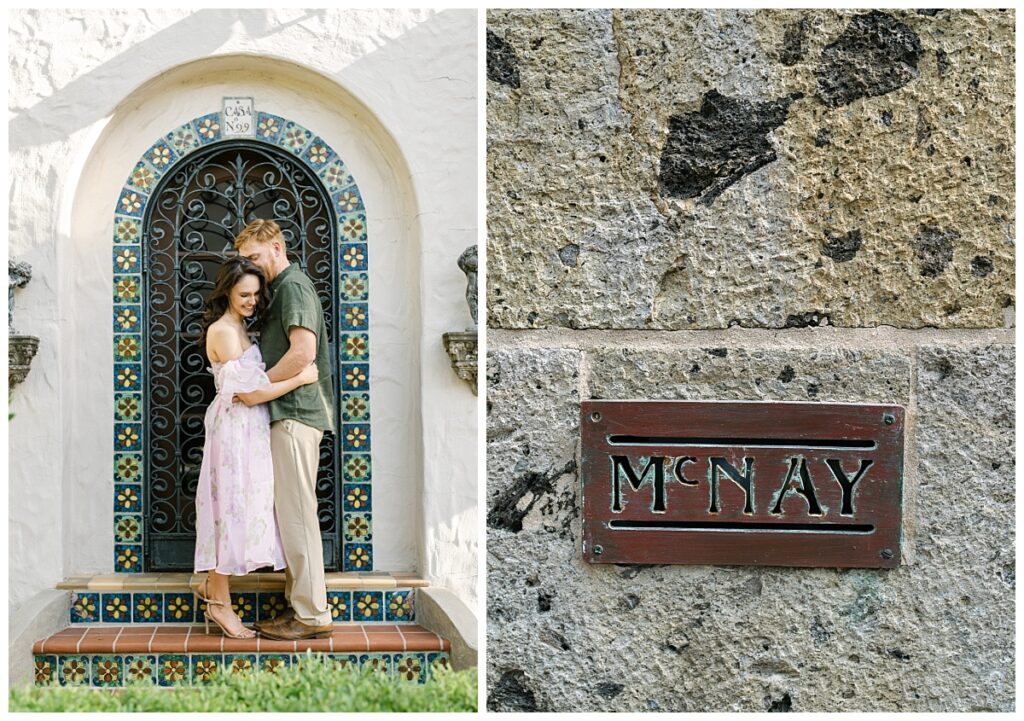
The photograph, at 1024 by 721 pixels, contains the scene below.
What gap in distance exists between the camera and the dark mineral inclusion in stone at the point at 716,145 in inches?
39.8

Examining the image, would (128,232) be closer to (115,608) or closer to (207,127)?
(207,127)

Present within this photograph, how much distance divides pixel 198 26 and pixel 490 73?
3668mm

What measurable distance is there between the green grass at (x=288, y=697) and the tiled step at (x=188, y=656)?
51 centimetres

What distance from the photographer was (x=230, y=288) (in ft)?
12.7

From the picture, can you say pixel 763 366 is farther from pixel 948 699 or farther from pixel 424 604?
pixel 424 604

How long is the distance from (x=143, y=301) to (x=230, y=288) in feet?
2.24

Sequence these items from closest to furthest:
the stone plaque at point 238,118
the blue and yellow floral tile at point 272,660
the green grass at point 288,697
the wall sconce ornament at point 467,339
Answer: the green grass at point 288,697, the blue and yellow floral tile at point 272,660, the wall sconce ornament at point 467,339, the stone plaque at point 238,118

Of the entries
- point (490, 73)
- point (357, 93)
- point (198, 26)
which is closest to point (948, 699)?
point (490, 73)

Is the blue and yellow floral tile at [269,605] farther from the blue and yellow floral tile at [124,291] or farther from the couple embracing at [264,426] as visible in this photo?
the blue and yellow floral tile at [124,291]

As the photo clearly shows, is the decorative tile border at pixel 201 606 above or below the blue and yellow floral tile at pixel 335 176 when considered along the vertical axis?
below

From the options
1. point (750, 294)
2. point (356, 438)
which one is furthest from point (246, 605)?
point (750, 294)

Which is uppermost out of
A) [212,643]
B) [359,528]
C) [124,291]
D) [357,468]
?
[124,291]

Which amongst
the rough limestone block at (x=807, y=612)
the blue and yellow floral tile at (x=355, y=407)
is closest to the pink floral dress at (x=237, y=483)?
the blue and yellow floral tile at (x=355, y=407)

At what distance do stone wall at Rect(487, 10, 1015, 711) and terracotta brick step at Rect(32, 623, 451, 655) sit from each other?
314cm
